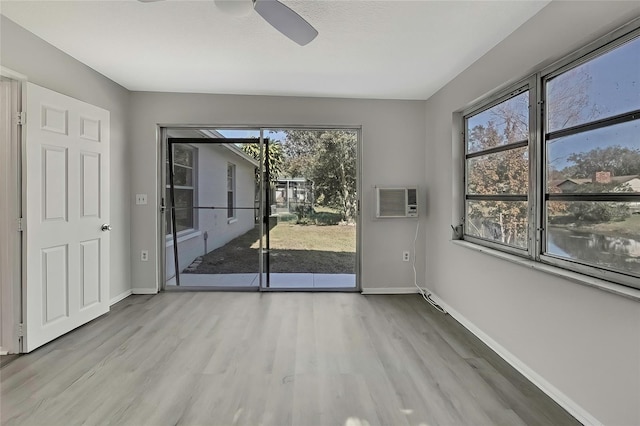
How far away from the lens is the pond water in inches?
64.6

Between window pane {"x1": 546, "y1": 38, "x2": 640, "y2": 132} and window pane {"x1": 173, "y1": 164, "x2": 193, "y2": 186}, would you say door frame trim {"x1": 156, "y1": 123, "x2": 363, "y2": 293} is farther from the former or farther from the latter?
window pane {"x1": 546, "y1": 38, "x2": 640, "y2": 132}

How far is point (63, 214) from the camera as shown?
278cm

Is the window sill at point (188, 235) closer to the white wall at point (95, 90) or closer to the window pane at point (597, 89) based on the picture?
the white wall at point (95, 90)

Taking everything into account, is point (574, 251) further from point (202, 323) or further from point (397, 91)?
point (202, 323)

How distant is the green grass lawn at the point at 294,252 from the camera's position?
4.18m

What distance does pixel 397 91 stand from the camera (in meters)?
3.78

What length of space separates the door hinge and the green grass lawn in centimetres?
231

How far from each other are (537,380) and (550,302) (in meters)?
0.53

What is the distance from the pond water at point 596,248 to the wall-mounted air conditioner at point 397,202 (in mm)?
1877

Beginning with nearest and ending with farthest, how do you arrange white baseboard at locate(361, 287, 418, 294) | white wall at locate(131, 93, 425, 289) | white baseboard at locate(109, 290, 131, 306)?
white baseboard at locate(109, 290, 131, 306), white wall at locate(131, 93, 425, 289), white baseboard at locate(361, 287, 418, 294)

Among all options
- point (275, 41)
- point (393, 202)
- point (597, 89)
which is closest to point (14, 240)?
point (275, 41)

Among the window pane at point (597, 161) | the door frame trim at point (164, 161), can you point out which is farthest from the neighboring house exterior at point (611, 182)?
the door frame trim at point (164, 161)

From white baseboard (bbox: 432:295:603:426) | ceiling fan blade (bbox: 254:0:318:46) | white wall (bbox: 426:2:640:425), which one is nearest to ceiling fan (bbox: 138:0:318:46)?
ceiling fan blade (bbox: 254:0:318:46)

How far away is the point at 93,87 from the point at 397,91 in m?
3.24
